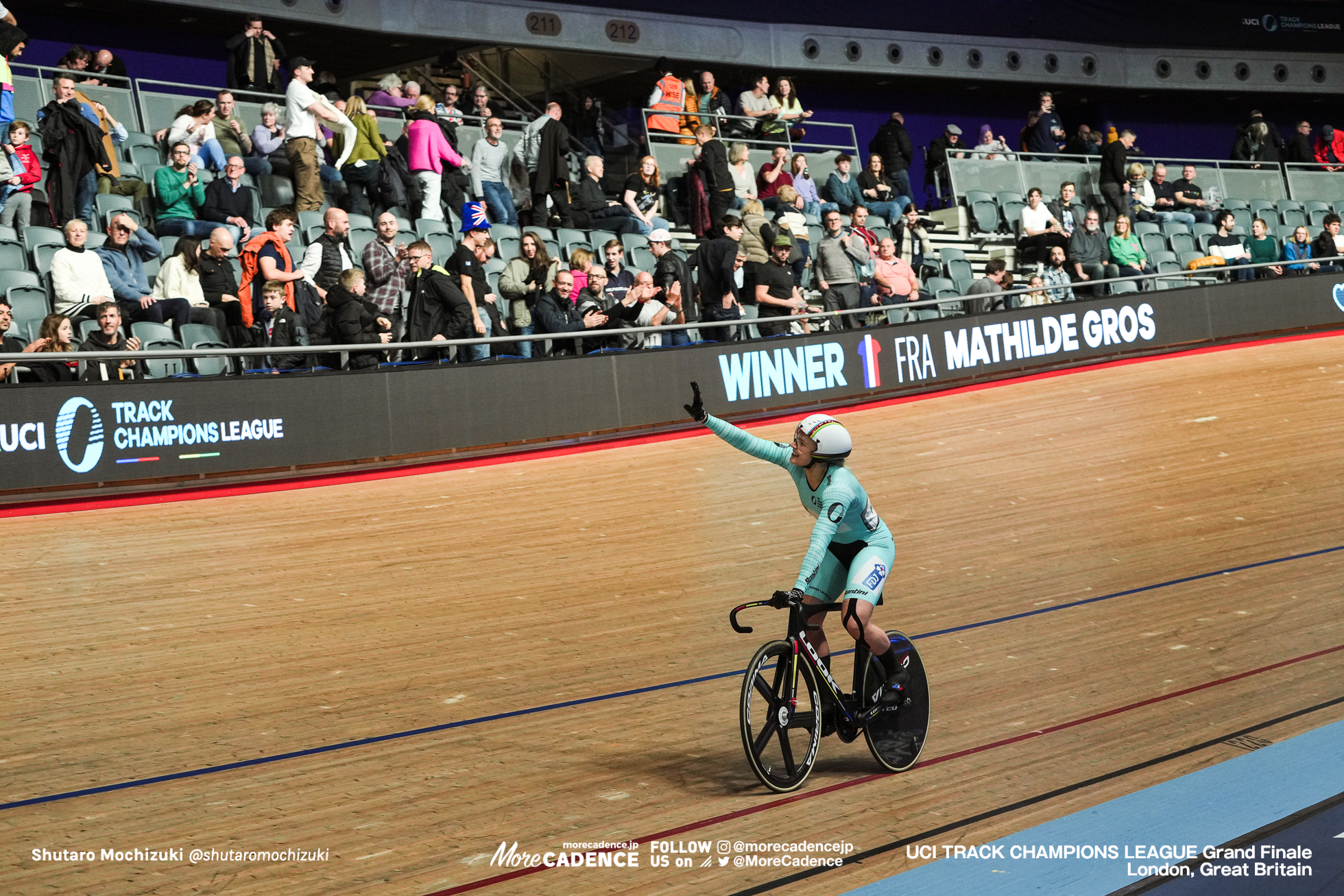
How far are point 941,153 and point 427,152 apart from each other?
8.40 meters

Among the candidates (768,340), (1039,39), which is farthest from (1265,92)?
(768,340)

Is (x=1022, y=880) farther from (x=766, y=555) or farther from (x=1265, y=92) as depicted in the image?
(x=1265, y=92)

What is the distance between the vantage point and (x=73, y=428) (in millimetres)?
8688

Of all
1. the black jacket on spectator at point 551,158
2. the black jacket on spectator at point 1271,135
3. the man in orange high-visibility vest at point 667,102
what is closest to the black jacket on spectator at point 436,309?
the black jacket on spectator at point 551,158

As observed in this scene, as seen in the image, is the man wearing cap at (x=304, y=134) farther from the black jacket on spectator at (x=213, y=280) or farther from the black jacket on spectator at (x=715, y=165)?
the black jacket on spectator at (x=715, y=165)

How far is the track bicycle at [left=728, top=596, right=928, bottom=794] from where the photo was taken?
4.18 meters

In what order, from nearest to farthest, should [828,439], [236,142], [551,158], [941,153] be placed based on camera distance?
[828,439], [236,142], [551,158], [941,153]

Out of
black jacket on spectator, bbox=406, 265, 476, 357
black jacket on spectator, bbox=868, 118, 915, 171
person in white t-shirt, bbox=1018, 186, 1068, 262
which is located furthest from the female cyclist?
black jacket on spectator, bbox=868, 118, 915, 171

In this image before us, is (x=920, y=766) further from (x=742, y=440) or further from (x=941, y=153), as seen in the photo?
(x=941, y=153)

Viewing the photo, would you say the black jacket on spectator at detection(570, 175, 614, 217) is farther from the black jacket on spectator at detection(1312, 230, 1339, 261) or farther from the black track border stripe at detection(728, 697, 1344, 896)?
the black jacket on spectator at detection(1312, 230, 1339, 261)

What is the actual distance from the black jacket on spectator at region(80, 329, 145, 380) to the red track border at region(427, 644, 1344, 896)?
21.4ft

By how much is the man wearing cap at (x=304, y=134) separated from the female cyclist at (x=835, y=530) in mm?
7834

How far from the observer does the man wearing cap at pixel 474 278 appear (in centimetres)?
1060

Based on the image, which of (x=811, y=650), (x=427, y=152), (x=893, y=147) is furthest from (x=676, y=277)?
(x=811, y=650)
